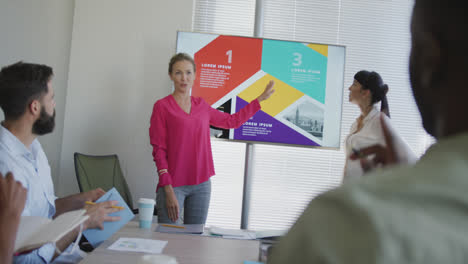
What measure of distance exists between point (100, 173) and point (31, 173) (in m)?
1.38

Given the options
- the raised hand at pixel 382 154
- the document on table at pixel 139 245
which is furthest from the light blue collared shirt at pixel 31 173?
the raised hand at pixel 382 154

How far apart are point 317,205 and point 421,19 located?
0.20 meters

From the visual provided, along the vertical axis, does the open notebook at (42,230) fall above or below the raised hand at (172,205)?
above

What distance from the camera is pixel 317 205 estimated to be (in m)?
0.26

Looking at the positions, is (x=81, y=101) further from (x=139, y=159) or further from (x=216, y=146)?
(x=216, y=146)

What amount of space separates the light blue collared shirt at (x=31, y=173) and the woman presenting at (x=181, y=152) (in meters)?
0.81

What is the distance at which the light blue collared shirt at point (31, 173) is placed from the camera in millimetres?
1514

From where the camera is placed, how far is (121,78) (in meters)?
3.42

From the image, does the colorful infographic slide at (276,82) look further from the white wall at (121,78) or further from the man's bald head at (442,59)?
the man's bald head at (442,59)

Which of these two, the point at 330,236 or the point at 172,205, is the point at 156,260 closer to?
the point at 330,236

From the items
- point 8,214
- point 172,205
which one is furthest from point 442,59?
point 172,205

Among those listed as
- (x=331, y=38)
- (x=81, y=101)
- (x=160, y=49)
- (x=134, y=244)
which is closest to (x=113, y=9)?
(x=160, y=49)

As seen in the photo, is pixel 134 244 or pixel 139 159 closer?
pixel 134 244

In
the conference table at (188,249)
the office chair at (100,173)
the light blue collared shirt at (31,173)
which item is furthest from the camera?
the office chair at (100,173)
